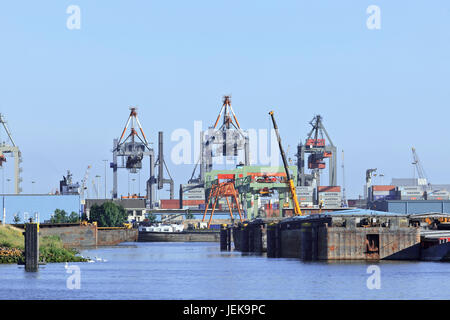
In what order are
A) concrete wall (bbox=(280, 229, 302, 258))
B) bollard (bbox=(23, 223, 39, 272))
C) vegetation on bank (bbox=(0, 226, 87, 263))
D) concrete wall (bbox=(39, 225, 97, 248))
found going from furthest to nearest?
concrete wall (bbox=(39, 225, 97, 248)) < concrete wall (bbox=(280, 229, 302, 258)) < vegetation on bank (bbox=(0, 226, 87, 263)) < bollard (bbox=(23, 223, 39, 272))

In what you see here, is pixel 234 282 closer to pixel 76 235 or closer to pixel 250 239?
pixel 250 239

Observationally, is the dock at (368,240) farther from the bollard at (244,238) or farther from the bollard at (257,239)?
the bollard at (244,238)

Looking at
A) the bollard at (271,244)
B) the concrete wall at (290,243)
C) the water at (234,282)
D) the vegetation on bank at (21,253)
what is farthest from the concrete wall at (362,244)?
the vegetation on bank at (21,253)

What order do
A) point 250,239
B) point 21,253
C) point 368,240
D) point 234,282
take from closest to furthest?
point 234,282 → point 21,253 → point 368,240 → point 250,239

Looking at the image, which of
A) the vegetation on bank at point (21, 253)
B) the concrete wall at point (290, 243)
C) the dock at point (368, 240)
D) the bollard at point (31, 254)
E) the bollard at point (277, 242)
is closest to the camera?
the bollard at point (31, 254)

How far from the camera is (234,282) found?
253 feet

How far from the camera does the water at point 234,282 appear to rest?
6641 centimetres

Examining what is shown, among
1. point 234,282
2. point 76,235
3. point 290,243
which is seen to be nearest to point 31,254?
point 234,282

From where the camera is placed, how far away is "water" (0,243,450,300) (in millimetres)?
66406

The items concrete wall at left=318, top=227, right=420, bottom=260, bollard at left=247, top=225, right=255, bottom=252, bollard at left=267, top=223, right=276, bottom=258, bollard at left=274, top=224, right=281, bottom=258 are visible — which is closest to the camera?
concrete wall at left=318, top=227, right=420, bottom=260

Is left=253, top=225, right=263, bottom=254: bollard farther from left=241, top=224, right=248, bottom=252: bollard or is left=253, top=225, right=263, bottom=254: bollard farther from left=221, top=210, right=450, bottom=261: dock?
left=221, top=210, right=450, bottom=261: dock

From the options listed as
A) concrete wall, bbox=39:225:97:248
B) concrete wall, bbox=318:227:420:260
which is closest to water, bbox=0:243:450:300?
concrete wall, bbox=318:227:420:260

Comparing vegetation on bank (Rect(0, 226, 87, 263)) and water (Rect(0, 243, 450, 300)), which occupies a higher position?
vegetation on bank (Rect(0, 226, 87, 263))

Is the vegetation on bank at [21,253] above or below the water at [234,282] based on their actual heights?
above
